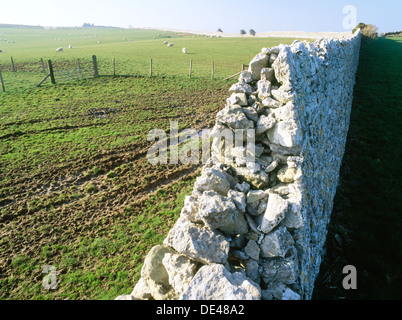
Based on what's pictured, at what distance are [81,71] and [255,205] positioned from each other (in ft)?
84.3

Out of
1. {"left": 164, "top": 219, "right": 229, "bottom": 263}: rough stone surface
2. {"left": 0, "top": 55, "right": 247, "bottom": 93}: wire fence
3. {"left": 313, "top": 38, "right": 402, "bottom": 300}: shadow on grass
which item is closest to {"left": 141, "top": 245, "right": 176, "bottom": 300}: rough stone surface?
{"left": 164, "top": 219, "right": 229, "bottom": 263}: rough stone surface

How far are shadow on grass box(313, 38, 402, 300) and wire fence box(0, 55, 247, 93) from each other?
11.5 metres

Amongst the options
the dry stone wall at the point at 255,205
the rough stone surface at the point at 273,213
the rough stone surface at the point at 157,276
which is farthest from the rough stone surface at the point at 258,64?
the rough stone surface at the point at 157,276

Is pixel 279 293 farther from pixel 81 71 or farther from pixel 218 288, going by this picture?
pixel 81 71

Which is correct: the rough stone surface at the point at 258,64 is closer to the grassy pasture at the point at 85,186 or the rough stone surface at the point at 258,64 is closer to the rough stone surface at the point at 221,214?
the rough stone surface at the point at 221,214

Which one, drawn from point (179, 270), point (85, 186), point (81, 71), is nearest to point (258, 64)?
point (179, 270)

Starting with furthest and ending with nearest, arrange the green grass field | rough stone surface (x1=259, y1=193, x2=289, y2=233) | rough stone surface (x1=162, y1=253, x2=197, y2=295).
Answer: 1. the green grass field
2. rough stone surface (x1=259, y1=193, x2=289, y2=233)
3. rough stone surface (x1=162, y1=253, x2=197, y2=295)

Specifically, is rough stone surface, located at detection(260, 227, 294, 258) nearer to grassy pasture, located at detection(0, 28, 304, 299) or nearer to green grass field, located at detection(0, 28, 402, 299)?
green grass field, located at detection(0, 28, 402, 299)

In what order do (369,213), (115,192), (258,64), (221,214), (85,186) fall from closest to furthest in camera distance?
1. (221,214)
2. (258,64)
3. (369,213)
4. (115,192)
5. (85,186)

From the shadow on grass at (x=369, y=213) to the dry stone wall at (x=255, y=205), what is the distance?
1431 mm

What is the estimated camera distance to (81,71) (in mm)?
24656

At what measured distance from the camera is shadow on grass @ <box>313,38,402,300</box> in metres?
5.77

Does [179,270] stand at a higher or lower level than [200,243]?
lower

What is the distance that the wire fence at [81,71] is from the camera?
901 inches
